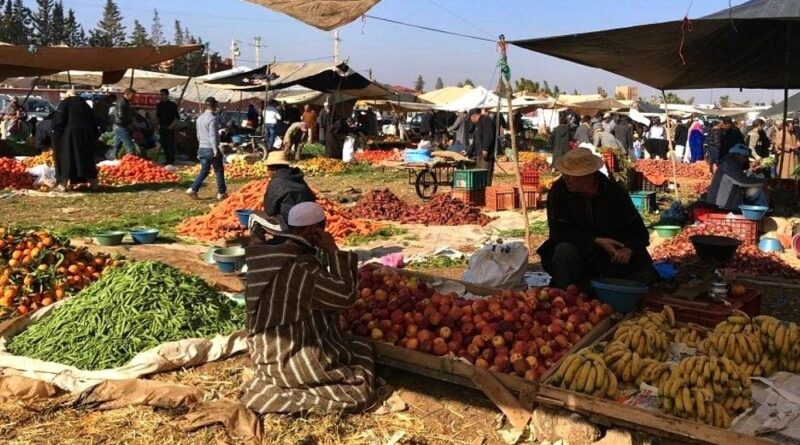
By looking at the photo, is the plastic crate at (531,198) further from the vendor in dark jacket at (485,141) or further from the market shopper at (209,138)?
the market shopper at (209,138)

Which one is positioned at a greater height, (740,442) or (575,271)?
(575,271)

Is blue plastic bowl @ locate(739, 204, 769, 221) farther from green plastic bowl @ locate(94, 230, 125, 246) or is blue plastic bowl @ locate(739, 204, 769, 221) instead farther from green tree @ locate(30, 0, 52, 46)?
green tree @ locate(30, 0, 52, 46)

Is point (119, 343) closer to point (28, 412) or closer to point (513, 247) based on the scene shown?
point (28, 412)

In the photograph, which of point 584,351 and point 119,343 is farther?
point 119,343

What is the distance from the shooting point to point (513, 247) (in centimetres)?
620

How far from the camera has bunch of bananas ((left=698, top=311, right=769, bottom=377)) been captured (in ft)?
12.7

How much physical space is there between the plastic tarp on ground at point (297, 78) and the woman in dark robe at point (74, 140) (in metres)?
6.18

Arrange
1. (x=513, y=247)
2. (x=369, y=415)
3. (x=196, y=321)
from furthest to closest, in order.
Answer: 1. (x=513, y=247)
2. (x=196, y=321)
3. (x=369, y=415)

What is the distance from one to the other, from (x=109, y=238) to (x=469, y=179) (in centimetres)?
611

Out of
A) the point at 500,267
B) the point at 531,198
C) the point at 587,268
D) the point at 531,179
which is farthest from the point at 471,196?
the point at 587,268

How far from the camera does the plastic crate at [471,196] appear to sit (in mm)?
11977

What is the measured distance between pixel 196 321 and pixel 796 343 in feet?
12.5

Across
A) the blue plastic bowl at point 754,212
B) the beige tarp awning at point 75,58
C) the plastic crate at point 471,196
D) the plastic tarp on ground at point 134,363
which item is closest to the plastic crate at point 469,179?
the plastic crate at point 471,196

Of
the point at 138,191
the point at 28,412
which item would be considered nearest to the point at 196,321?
the point at 28,412
